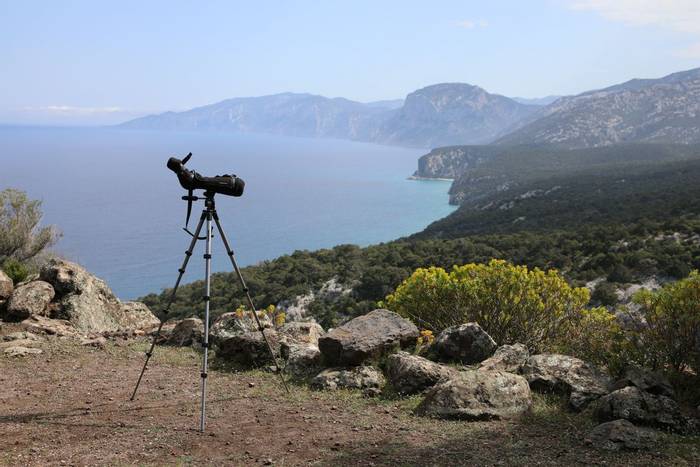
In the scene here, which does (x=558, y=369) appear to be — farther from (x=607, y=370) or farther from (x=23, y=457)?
(x=23, y=457)

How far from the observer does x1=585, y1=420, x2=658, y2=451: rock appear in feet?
16.2

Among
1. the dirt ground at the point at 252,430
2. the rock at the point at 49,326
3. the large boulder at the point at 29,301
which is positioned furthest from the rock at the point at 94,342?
the large boulder at the point at 29,301

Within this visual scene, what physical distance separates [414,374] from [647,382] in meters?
2.65

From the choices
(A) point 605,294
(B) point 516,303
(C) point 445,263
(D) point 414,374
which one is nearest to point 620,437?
(D) point 414,374

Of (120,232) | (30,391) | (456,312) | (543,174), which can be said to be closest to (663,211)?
(456,312)

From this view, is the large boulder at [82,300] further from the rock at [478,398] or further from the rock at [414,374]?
the rock at [478,398]

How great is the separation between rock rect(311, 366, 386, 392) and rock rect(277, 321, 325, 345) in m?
1.90

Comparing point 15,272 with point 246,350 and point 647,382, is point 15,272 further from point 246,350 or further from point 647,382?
point 647,382

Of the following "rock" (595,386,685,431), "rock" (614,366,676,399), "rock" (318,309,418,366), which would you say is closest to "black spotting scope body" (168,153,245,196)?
"rock" (318,309,418,366)

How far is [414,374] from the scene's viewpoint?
686 centimetres

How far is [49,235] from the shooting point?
66.9 ft

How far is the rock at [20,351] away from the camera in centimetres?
814

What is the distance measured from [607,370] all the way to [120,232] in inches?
4821

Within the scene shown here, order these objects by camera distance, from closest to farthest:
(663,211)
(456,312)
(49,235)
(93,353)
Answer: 1. (93,353)
2. (456,312)
3. (49,235)
4. (663,211)
